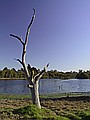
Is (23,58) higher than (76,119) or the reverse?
higher

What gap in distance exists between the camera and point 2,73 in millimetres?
179000

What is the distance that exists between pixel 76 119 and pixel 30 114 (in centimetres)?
239

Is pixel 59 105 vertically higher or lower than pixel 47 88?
lower

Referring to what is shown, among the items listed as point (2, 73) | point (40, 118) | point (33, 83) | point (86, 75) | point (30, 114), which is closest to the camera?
point (40, 118)

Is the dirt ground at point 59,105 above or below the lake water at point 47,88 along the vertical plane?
below

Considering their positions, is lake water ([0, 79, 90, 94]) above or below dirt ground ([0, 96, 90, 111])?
above

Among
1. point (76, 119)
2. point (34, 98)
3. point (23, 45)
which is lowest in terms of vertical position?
point (76, 119)

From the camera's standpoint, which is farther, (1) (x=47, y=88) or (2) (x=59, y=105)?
(1) (x=47, y=88)

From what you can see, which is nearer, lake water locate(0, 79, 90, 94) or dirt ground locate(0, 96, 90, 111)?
dirt ground locate(0, 96, 90, 111)

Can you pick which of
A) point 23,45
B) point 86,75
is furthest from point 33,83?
point 86,75

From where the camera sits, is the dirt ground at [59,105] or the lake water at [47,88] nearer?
the dirt ground at [59,105]

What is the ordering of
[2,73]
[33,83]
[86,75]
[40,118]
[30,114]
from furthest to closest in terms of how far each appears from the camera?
[86,75]
[2,73]
[33,83]
[30,114]
[40,118]

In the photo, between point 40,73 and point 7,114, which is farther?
point 40,73

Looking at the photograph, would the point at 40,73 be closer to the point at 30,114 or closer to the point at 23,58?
the point at 23,58
